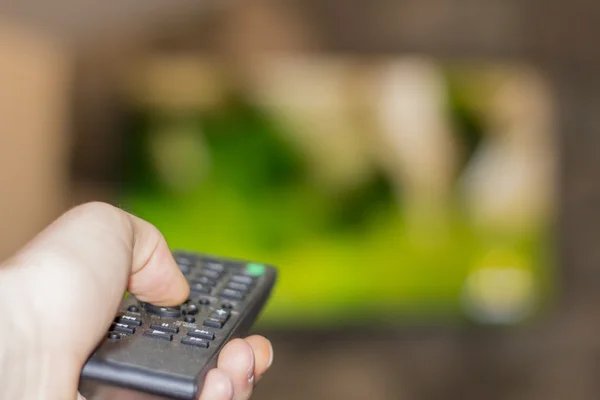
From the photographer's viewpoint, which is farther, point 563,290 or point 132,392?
point 563,290

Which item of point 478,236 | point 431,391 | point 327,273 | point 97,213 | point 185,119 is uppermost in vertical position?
point 97,213

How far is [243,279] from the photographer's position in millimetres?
667

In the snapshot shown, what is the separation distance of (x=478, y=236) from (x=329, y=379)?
0.48 meters

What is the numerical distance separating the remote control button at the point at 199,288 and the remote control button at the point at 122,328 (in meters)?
0.09

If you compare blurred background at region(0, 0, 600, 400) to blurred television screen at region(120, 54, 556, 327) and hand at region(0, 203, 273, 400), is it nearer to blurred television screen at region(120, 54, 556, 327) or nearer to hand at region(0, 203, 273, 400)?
blurred television screen at region(120, 54, 556, 327)

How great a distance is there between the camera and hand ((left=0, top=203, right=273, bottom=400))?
0.45m

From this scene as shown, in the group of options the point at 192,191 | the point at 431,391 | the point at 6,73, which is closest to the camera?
the point at 6,73

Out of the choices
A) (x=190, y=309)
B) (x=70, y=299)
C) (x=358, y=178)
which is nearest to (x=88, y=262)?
(x=70, y=299)

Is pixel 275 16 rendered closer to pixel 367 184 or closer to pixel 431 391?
pixel 367 184

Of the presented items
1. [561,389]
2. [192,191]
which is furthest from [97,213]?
[561,389]

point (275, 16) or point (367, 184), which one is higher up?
point (275, 16)

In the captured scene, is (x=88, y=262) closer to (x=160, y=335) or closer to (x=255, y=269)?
(x=160, y=335)

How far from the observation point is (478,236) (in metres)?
1.83

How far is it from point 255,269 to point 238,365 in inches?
5.8
